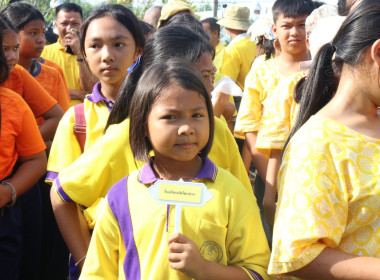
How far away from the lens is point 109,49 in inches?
126

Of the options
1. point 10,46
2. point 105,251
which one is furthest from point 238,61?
point 105,251

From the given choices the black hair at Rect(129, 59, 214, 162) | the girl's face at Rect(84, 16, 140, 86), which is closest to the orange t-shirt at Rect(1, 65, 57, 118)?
the girl's face at Rect(84, 16, 140, 86)

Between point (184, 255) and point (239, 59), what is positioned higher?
point (184, 255)

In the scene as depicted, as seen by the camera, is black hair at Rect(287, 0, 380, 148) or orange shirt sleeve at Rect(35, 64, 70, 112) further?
orange shirt sleeve at Rect(35, 64, 70, 112)

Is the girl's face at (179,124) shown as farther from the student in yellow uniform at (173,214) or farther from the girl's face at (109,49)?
the girl's face at (109,49)

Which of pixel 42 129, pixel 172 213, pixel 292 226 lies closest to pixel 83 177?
pixel 172 213

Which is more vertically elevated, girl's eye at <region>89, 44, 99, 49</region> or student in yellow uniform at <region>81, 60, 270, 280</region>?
girl's eye at <region>89, 44, 99, 49</region>

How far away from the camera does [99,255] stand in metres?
2.23

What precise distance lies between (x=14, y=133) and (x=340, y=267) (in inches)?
76.6

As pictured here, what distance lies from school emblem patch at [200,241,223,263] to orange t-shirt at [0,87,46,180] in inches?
57.5

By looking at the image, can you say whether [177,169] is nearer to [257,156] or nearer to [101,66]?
[101,66]

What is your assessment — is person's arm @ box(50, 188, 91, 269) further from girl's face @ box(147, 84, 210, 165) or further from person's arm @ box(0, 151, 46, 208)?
girl's face @ box(147, 84, 210, 165)

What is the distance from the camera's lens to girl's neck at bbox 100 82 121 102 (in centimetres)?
310

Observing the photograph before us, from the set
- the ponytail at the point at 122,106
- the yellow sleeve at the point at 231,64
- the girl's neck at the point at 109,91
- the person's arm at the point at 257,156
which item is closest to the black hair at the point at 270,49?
the person's arm at the point at 257,156
